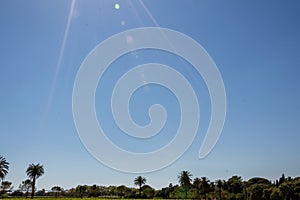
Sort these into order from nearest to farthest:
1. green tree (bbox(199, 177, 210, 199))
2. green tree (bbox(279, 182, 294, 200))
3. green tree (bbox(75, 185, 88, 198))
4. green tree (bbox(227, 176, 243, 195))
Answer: green tree (bbox(279, 182, 294, 200)) → green tree (bbox(199, 177, 210, 199)) → green tree (bbox(227, 176, 243, 195)) → green tree (bbox(75, 185, 88, 198))

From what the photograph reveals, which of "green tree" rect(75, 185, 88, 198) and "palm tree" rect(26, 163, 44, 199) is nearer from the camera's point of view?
"palm tree" rect(26, 163, 44, 199)

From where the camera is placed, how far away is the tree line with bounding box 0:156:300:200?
61.1 meters

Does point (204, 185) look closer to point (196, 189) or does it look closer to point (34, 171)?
point (196, 189)

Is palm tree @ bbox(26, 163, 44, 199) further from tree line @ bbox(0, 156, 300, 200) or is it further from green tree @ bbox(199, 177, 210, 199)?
green tree @ bbox(199, 177, 210, 199)

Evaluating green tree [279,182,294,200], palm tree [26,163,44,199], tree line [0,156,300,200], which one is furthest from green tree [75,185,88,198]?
green tree [279,182,294,200]

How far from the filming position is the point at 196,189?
3433 inches

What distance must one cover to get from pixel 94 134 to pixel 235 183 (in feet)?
305

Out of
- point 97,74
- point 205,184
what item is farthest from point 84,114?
point 205,184

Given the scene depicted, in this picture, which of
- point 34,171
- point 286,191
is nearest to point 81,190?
point 34,171

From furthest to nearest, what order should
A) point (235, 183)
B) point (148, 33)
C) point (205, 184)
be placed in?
point (235, 183), point (205, 184), point (148, 33)

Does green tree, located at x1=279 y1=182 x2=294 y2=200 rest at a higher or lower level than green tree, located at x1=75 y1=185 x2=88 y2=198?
lower

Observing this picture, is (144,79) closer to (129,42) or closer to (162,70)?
(162,70)

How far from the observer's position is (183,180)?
286 feet

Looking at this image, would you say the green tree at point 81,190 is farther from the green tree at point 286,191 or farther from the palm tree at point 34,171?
the green tree at point 286,191
